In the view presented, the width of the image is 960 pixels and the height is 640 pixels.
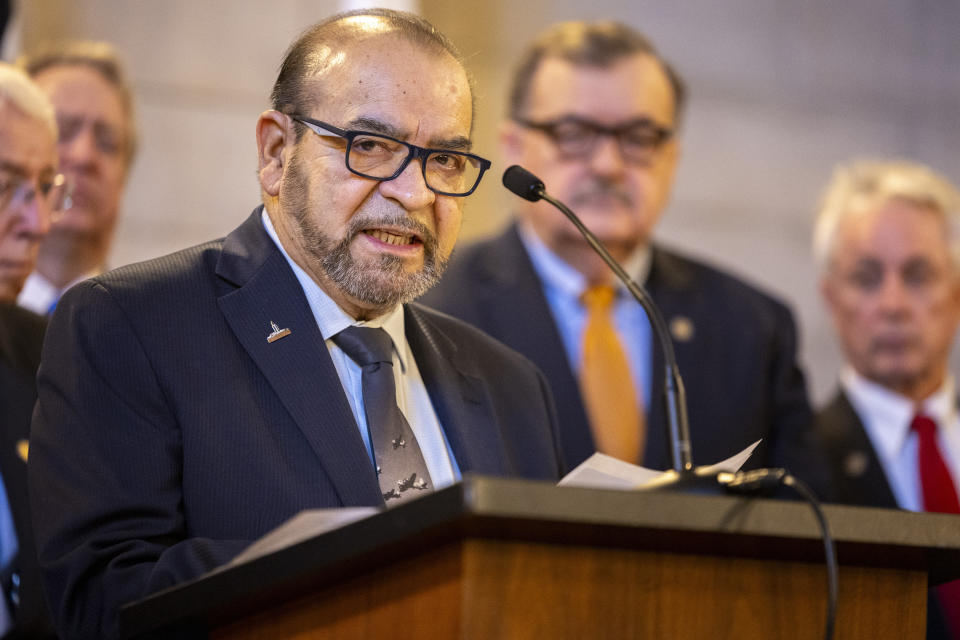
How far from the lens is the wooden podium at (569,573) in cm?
138

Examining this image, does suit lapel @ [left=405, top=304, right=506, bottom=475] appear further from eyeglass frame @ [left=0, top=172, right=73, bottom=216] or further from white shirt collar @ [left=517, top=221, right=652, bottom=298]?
white shirt collar @ [left=517, top=221, right=652, bottom=298]

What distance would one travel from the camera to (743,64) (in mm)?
6051

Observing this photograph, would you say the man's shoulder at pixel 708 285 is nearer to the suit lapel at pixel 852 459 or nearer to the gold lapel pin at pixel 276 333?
the suit lapel at pixel 852 459

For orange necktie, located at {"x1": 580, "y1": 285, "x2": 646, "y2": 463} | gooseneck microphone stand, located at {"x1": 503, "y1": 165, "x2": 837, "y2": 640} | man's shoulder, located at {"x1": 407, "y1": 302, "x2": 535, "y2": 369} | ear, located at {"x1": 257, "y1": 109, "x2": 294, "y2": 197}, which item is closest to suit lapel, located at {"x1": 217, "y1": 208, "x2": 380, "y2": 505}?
ear, located at {"x1": 257, "y1": 109, "x2": 294, "y2": 197}

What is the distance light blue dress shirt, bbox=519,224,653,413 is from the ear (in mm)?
1549

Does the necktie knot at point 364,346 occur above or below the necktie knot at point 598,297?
above

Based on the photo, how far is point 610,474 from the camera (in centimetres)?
155

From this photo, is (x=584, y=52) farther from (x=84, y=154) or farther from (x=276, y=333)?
(x=276, y=333)

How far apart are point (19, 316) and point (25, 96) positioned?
0.47 metres

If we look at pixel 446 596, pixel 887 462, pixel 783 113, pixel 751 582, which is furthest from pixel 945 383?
pixel 446 596

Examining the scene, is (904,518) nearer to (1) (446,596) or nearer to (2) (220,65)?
(1) (446,596)

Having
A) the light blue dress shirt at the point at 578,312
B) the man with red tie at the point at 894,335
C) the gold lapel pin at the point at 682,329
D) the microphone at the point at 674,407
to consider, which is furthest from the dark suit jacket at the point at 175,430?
the man with red tie at the point at 894,335

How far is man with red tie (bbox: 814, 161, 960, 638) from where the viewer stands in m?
4.05

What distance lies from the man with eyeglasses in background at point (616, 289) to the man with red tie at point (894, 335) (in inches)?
16.1
